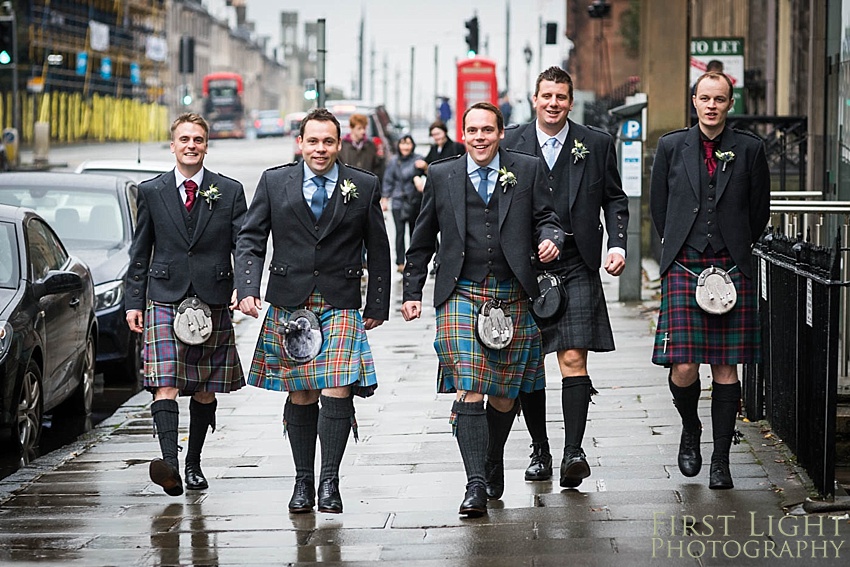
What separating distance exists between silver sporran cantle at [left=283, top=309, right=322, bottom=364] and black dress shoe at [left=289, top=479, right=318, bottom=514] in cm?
54

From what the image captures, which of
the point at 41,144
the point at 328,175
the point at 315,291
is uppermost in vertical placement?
the point at 41,144

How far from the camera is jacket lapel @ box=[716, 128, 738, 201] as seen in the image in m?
7.30

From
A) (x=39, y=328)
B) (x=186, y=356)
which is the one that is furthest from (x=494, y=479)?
(x=39, y=328)

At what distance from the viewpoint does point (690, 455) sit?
7504 millimetres

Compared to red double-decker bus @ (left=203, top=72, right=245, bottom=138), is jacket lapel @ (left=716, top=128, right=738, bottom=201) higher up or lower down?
lower down

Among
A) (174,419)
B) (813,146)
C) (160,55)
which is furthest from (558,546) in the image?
(160,55)

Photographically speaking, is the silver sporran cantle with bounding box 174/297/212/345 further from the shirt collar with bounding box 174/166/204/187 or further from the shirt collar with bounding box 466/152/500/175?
the shirt collar with bounding box 466/152/500/175

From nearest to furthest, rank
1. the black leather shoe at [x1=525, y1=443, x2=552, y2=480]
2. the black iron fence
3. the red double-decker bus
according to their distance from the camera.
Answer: the black iron fence < the black leather shoe at [x1=525, y1=443, x2=552, y2=480] < the red double-decker bus

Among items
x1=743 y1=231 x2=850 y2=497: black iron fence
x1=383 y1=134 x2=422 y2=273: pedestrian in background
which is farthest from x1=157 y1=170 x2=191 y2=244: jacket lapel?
x1=383 y1=134 x2=422 y2=273: pedestrian in background

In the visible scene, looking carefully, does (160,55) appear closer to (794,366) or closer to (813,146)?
(813,146)

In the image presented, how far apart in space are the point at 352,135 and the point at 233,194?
13.5 m

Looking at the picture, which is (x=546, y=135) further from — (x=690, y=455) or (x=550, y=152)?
(x=690, y=455)

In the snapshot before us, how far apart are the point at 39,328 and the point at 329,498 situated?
3348 millimetres

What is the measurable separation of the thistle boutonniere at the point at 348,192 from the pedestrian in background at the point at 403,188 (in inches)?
522
